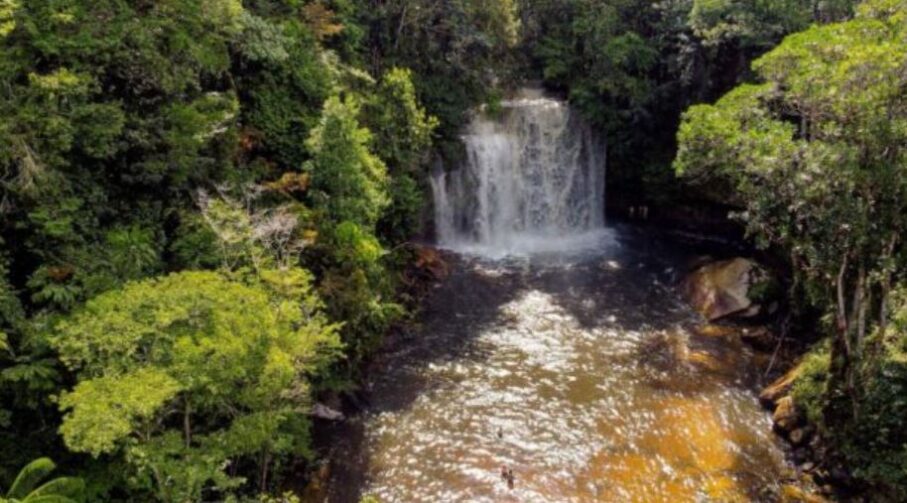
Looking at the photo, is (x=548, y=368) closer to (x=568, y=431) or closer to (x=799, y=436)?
(x=568, y=431)

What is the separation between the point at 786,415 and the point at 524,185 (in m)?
17.9

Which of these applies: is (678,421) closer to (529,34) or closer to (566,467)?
(566,467)

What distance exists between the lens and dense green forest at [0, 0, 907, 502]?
11234 millimetres

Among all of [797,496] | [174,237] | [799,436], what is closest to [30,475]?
[174,237]

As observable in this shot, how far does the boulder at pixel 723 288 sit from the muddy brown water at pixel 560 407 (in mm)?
703

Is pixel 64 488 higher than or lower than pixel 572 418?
higher

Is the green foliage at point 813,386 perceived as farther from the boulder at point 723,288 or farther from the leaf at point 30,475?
the leaf at point 30,475

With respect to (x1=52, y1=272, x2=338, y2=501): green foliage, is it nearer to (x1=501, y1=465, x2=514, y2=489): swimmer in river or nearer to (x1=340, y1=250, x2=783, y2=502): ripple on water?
(x1=340, y1=250, x2=783, y2=502): ripple on water

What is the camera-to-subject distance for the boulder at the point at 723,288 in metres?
24.4

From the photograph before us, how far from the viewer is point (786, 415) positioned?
17906 millimetres

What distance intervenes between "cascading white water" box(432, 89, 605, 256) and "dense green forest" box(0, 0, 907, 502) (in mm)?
7305

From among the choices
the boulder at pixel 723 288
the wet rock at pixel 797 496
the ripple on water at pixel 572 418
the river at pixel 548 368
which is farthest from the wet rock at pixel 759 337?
the wet rock at pixel 797 496

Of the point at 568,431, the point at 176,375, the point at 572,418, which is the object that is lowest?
the point at 568,431

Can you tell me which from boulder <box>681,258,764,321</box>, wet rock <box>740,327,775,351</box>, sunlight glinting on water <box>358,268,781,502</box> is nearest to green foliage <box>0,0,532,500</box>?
sunlight glinting on water <box>358,268,781,502</box>
